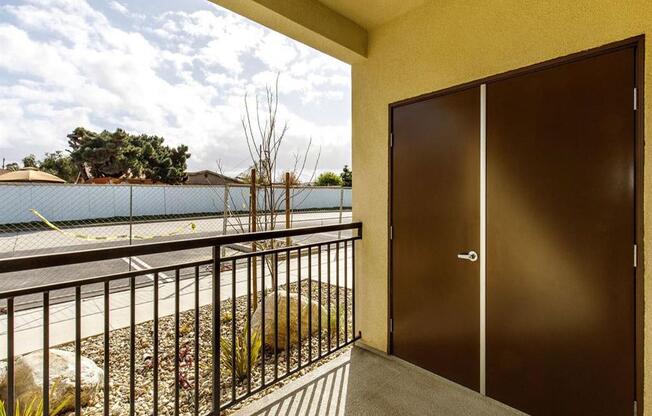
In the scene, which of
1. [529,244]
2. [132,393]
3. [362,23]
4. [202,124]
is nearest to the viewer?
[132,393]

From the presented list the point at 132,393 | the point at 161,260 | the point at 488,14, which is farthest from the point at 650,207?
the point at 161,260

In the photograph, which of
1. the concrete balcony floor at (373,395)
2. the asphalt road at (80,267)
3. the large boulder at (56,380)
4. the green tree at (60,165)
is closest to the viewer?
the concrete balcony floor at (373,395)

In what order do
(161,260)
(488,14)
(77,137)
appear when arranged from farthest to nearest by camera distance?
(77,137) → (161,260) → (488,14)

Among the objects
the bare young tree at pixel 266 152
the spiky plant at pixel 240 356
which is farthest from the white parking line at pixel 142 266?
the spiky plant at pixel 240 356

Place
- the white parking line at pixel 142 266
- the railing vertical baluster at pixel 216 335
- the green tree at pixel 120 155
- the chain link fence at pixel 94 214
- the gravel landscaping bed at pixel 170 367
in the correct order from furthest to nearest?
the green tree at pixel 120 155 → the chain link fence at pixel 94 214 → the white parking line at pixel 142 266 → the gravel landscaping bed at pixel 170 367 → the railing vertical baluster at pixel 216 335

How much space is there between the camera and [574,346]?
5.24ft

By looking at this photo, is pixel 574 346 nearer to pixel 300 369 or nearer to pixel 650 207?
pixel 650 207

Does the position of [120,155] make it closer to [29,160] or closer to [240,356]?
[29,160]

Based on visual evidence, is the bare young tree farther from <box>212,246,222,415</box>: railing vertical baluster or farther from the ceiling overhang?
<box>212,246,222,415</box>: railing vertical baluster

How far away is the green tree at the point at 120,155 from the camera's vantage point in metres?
18.8

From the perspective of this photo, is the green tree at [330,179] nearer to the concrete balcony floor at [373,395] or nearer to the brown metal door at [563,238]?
the concrete balcony floor at [373,395]

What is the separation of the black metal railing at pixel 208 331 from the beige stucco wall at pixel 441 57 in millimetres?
227

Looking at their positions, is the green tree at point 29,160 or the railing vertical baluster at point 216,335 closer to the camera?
the railing vertical baluster at point 216,335

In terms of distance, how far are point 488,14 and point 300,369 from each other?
254 centimetres
